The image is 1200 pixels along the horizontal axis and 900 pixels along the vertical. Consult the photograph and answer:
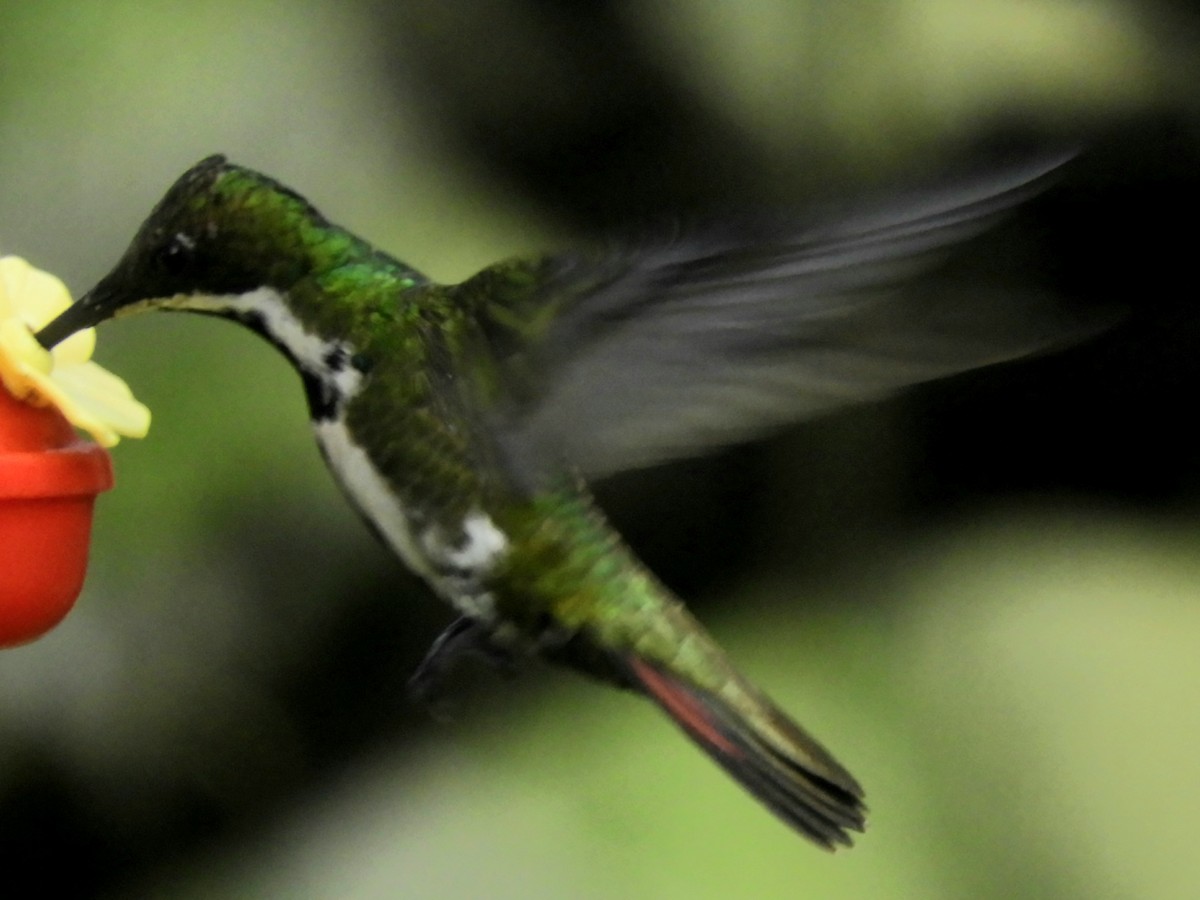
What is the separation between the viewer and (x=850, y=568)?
1.56 m

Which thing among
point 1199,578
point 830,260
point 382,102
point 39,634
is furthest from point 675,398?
point 1199,578

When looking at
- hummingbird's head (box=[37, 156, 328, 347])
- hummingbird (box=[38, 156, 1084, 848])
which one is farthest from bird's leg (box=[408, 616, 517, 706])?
hummingbird's head (box=[37, 156, 328, 347])

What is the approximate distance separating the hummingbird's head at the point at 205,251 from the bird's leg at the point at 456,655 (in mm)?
252

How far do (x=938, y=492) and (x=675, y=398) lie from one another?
2.95 feet

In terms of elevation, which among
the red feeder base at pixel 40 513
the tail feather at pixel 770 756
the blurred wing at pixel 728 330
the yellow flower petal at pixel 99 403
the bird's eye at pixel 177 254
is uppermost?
the blurred wing at pixel 728 330

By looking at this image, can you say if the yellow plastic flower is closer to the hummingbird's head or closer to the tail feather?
the hummingbird's head

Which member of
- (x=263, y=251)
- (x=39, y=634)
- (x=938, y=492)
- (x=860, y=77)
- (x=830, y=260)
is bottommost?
(x=39, y=634)

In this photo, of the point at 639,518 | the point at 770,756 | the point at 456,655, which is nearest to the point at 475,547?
the point at 456,655

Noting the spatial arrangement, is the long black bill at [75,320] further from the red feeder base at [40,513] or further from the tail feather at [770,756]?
the tail feather at [770,756]

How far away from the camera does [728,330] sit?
0.71 metres

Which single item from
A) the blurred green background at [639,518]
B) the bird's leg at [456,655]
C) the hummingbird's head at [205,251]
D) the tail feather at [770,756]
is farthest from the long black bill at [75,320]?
the blurred green background at [639,518]

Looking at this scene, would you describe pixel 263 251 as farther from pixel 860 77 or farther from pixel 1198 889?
pixel 1198 889

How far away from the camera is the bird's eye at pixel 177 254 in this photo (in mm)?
730

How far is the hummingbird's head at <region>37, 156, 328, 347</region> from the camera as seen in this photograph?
73 centimetres
